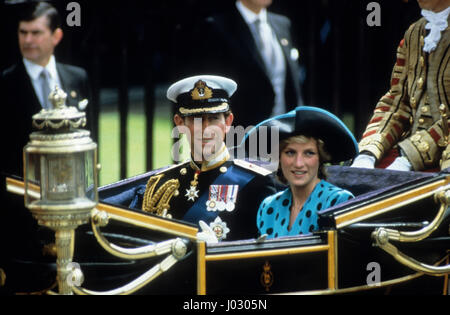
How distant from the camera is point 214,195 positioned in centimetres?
445

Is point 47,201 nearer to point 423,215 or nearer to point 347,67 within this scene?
point 423,215

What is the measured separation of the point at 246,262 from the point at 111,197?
933 mm

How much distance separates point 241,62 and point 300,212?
6.57 feet

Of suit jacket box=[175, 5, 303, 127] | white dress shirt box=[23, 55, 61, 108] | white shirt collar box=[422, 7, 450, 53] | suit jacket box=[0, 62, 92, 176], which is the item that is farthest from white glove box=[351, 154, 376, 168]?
white dress shirt box=[23, 55, 61, 108]

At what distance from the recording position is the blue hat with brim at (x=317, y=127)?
13.8ft

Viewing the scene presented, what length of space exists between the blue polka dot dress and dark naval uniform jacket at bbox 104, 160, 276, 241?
90 mm

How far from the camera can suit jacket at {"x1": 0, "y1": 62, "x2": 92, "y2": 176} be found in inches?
232

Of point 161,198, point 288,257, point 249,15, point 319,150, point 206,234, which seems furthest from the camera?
point 249,15

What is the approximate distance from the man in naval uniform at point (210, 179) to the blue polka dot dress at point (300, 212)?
0.10m

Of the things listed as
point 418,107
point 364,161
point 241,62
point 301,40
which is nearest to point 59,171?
point 364,161

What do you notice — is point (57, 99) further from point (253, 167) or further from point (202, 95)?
point (253, 167)

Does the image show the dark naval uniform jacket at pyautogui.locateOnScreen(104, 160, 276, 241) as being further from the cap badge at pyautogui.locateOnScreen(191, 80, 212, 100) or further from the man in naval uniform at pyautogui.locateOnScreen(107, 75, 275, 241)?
the cap badge at pyautogui.locateOnScreen(191, 80, 212, 100)

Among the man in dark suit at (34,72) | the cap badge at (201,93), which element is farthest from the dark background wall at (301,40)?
the cap badge at (201,93)

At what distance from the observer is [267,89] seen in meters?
6.12
